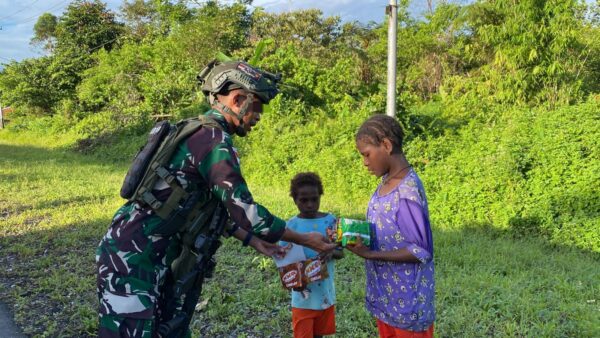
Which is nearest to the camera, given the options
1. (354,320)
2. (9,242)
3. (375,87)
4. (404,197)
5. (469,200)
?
(404,197)

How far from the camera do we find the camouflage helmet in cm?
217

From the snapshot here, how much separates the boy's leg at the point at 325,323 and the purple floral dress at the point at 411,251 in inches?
29.3

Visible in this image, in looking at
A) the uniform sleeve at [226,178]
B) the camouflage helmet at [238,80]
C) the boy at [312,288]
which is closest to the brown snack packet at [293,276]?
the boy at [312,288]

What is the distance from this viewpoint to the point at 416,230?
6.81 feet

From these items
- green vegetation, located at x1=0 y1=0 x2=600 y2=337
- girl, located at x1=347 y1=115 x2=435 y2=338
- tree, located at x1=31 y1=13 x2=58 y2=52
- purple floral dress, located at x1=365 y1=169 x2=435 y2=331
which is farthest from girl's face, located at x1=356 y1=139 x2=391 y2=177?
tree, located at x1=31 y1=13 x2=58 y2=52

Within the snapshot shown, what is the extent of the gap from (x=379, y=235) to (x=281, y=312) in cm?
207

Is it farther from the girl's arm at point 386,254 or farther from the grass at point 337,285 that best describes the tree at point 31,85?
the girl's arm at point 386,254

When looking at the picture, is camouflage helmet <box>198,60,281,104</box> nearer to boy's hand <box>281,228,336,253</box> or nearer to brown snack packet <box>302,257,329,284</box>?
boy's hand <box>281,228,336,253</box>

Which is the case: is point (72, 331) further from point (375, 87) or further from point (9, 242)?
point (375, 87)

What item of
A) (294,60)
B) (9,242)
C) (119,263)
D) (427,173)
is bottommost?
(9,242)

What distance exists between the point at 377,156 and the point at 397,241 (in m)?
0.40

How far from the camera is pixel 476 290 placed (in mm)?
4316

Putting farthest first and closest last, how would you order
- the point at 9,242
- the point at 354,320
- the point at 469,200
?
the point at 469,200 < the point at 9,242 < the point at 354,320

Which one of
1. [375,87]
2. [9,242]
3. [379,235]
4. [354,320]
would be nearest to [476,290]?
[354,320]
